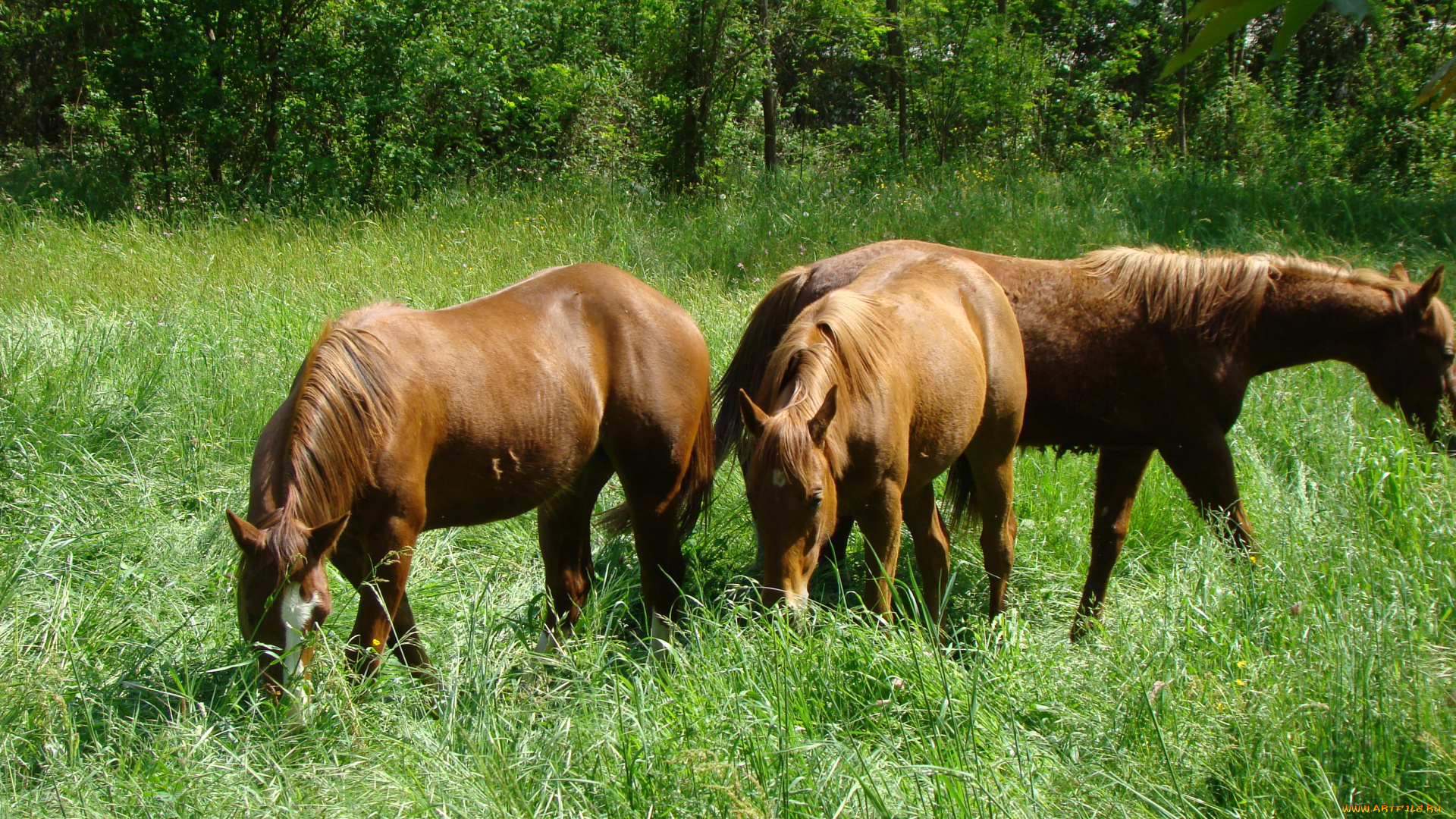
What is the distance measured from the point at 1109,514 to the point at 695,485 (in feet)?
6.11

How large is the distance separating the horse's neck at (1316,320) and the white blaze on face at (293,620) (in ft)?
13.0

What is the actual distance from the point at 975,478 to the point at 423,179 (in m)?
10.1

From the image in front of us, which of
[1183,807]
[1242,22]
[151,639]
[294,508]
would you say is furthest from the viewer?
[151,639]

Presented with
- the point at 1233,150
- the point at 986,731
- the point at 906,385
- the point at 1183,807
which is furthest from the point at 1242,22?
the point at 1233,150

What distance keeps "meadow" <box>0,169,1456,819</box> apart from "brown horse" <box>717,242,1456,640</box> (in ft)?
1.18

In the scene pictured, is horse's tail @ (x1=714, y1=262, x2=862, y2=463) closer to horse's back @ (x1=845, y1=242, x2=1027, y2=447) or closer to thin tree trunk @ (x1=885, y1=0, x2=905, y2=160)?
horse's back @ (x1=845, y1=242, x2=1027, y2=447)

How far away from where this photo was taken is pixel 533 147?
1352cm

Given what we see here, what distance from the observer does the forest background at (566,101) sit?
11.9 metres

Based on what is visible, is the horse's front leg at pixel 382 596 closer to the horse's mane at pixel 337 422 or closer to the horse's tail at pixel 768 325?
the horse's mane at pixel 337 422

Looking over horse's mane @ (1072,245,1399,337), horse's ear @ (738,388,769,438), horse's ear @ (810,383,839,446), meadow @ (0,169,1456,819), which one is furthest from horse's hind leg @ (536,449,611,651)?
horse's mane @ (1072,245,1399,337)

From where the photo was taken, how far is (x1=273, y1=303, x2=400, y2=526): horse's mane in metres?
2.90

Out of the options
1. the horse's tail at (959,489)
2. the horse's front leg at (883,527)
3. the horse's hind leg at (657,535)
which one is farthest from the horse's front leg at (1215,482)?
the horse's hind leg at (657,535)

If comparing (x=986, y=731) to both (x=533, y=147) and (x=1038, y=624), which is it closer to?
(x=1038, y=624)

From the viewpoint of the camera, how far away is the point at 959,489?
4.61 metres
